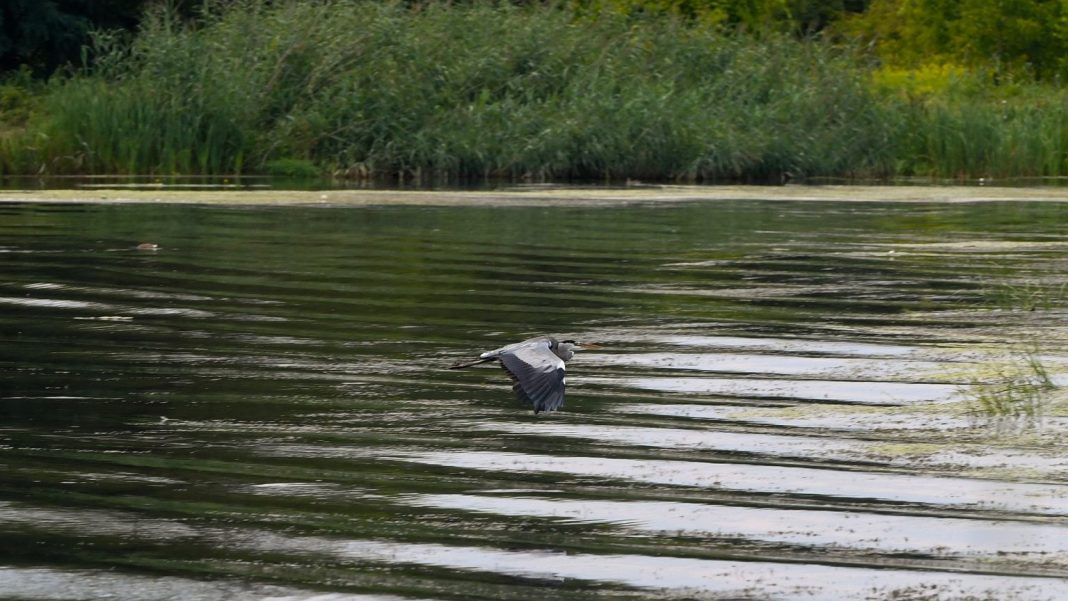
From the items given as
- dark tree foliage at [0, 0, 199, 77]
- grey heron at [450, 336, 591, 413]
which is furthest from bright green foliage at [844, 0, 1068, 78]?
grey heron at [450, 336, 591, 413]

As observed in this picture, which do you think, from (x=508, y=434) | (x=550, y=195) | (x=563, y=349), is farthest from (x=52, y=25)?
(x=508, y=434)

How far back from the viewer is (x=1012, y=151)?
80.5 feet

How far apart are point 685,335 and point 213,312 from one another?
8.92 feet

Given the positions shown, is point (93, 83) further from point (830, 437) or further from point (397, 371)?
point (830, 437)

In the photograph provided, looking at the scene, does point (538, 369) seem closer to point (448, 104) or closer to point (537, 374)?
point (537, 374)

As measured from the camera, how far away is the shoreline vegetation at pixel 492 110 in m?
22.8

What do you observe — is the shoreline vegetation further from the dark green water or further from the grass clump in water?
the grass clump in water

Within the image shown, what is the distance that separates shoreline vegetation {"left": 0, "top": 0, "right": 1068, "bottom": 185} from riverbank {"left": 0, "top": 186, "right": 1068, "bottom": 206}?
1287 mm

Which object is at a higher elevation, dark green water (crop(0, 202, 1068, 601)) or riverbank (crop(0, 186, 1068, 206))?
dark green water (crop(0, 202, 1068, 601))

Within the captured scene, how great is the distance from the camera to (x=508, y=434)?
6996 millimetres

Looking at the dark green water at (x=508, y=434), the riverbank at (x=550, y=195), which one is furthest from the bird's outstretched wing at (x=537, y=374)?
the riverbank at (x=550, y=195)

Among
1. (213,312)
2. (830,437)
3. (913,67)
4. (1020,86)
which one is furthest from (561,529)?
(913,67)

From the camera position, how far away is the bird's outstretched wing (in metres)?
6.64

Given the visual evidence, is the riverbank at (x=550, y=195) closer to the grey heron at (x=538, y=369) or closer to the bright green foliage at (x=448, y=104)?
the bright green foliage at (x=448, y=104)
